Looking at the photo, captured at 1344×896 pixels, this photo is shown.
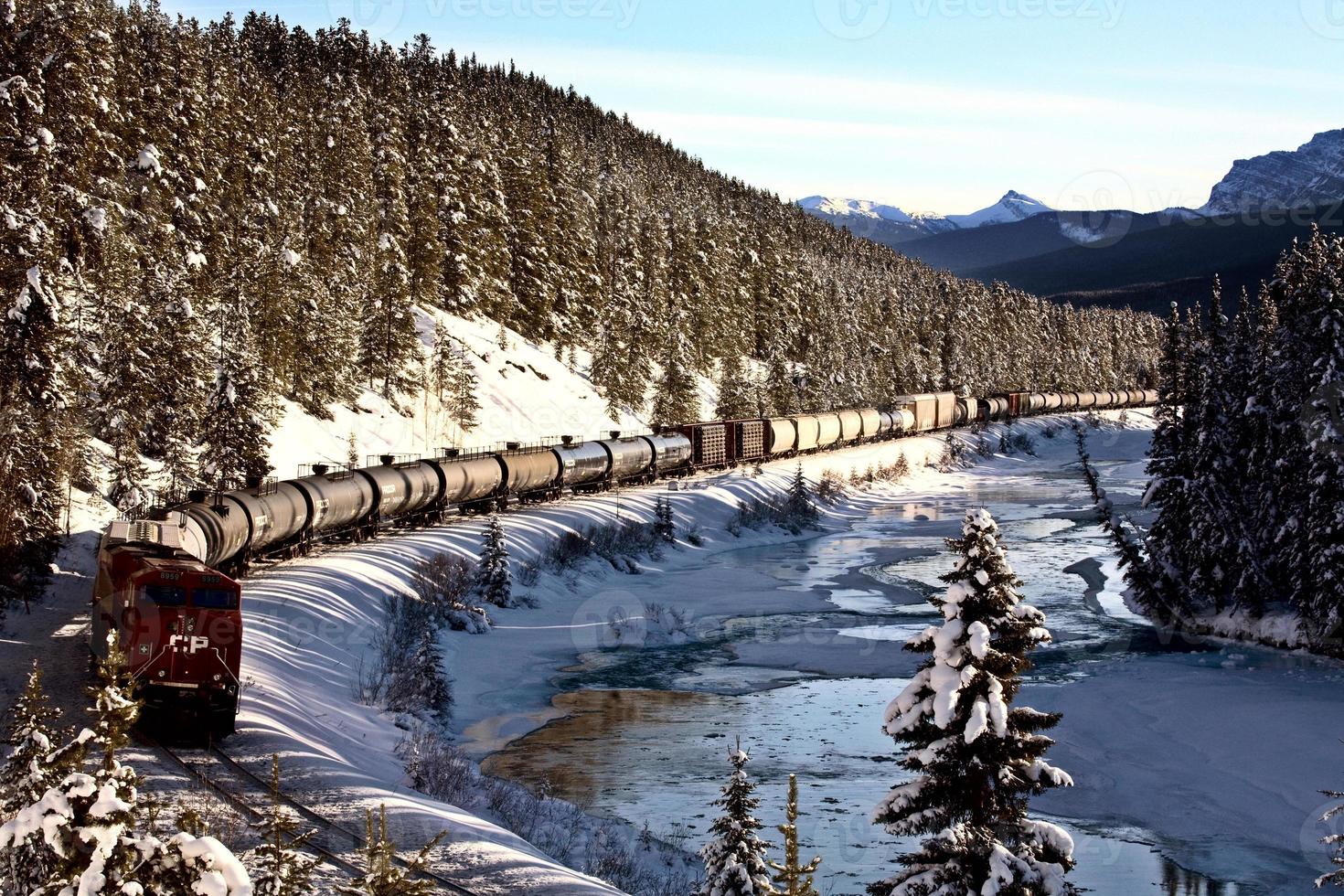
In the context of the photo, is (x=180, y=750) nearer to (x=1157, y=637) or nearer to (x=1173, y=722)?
(x=1173, y=722)

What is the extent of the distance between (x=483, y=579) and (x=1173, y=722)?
22.0m

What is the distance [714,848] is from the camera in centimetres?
1406

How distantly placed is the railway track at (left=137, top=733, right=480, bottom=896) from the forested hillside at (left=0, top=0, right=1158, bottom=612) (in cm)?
1169

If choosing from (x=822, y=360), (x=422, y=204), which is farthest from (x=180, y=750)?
(x=822, y=360)

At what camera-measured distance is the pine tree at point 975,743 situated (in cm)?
1347

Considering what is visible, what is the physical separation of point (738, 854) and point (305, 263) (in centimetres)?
5652

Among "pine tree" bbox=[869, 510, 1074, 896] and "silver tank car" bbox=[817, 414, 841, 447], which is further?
"silver tank car" bbox=[817, 414, 841, 447]

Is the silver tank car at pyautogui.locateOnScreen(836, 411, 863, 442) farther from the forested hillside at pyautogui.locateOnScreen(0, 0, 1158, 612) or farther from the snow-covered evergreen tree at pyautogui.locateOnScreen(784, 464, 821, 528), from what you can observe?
the snow-covered evergreen tree at pyautogui.locateOnScreen(784, 464, 821, 528)

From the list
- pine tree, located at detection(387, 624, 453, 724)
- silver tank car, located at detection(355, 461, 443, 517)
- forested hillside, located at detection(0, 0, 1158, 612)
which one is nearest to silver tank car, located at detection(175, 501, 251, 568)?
forested hillside, located at detection(0, 0, 1158, 612)

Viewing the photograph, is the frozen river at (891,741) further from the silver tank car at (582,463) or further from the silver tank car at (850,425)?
the silver tank car at (850,425)

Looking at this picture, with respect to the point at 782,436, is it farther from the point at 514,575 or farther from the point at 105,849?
the point at 105,849

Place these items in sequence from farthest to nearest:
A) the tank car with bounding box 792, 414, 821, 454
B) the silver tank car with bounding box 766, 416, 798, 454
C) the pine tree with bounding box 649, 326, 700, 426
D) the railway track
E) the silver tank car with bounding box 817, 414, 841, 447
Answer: the pine tree with bounding box 649, 326, 700, 426 → the silver tank car with bounding box 817, 414, 841, 447 → the tank car with bounding box 792, 414, 821, 454 → the silver tank car with bounding box 766, 416, 798, 454 → the railway track

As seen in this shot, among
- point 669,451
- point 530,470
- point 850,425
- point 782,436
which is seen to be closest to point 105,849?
point 530,470

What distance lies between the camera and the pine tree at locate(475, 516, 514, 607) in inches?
1597
